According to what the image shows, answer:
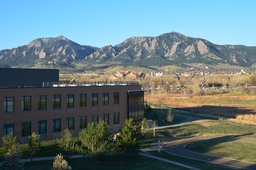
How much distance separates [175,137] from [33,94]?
2841cm

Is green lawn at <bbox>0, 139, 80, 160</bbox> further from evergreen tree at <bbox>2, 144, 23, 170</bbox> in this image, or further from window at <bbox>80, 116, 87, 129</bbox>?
evergreen tree at <bbox>2, 144, 23, 170</bbox>

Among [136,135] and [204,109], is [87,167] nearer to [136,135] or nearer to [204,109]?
[136,135]

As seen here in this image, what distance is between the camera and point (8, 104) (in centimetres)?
5591

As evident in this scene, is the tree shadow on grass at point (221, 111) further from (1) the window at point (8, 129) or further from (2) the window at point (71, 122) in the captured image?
(1) the window at point (8, 129)

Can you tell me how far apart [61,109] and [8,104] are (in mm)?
9077

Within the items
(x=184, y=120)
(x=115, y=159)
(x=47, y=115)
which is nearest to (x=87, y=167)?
(x=115, y=159)

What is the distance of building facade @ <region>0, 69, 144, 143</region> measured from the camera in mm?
56375

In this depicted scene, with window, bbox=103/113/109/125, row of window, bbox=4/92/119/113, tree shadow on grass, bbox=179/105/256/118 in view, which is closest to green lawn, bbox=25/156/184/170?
row of window, bbox=4/92/119/113

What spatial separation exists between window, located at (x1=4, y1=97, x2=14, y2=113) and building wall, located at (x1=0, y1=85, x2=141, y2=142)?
0.44 meters

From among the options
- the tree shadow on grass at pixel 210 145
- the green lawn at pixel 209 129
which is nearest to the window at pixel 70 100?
the green lawn at pixel 209 129

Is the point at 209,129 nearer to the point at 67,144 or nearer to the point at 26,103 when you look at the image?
the point at 26,103

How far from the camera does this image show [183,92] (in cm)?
19712

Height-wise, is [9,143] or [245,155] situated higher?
[9,143]

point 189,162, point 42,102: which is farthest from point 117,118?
point 189,162
